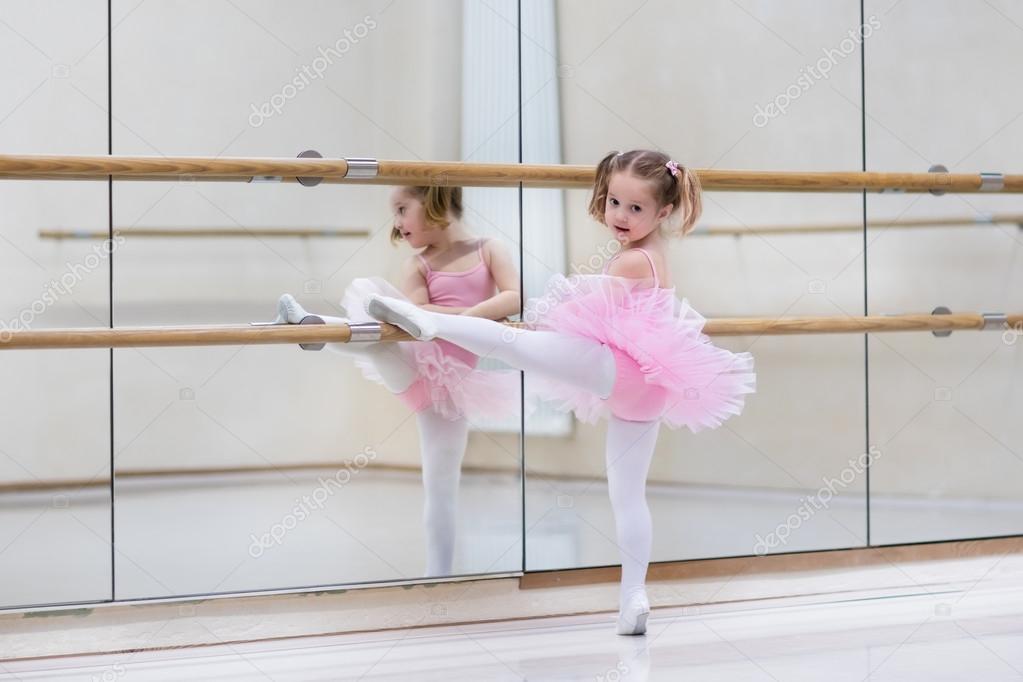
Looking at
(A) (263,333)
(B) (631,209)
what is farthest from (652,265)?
(A) (263,333)

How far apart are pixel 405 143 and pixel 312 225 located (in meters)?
0.22

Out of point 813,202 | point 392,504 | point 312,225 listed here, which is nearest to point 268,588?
point 392,504

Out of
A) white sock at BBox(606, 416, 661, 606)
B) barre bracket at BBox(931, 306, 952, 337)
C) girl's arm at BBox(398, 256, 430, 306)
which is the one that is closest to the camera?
white sock at BBox(606, 416, 661, 606)

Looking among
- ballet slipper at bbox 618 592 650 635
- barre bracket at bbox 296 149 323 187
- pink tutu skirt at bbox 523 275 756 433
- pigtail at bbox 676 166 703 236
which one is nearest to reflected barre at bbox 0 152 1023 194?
barre bracket at bbox 296 149 323 187

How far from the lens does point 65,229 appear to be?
1.87 m

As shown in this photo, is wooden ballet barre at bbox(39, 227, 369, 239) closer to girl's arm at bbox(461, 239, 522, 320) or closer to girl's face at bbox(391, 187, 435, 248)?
girl's face at bbox(391, 187, 435, 248)

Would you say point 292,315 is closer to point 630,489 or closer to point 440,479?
point 440,479

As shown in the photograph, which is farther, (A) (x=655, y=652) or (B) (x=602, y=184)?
(B) (x=602, y=184)

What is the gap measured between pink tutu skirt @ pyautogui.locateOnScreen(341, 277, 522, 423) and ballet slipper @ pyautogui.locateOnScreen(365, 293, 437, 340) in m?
0.13

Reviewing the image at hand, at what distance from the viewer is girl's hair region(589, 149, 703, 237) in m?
1.88

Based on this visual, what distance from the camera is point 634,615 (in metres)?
1.91

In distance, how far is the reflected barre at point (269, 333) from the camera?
169cm

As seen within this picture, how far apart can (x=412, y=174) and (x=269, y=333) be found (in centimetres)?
36

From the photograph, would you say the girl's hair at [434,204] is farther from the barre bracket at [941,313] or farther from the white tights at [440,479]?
the barre bracket at [941,313]
